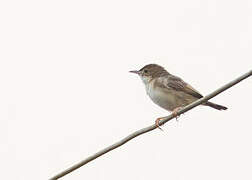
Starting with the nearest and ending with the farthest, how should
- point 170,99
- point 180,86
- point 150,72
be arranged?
1. point 170,99
2. point 180,86
3. point 150,72

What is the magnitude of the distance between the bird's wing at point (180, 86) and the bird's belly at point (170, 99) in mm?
101

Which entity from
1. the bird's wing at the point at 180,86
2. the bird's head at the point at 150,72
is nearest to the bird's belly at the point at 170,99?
the bird's wing at the point at 180,86

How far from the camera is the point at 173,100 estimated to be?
1017cm

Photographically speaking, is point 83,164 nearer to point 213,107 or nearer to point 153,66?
point 213,107

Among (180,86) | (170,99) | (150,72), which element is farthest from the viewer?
(150,72)

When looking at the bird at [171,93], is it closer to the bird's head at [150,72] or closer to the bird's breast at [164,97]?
the bird's breast at [164,97]

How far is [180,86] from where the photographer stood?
10.4 metres

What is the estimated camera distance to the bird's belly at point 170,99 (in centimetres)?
1014

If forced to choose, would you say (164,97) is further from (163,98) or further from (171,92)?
(171,92)

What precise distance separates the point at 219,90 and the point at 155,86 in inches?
210

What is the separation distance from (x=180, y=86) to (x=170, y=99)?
37cm

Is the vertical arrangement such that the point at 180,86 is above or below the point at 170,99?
above

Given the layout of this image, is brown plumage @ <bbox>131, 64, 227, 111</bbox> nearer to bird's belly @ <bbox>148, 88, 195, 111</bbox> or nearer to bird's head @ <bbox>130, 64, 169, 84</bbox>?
bird's belly @ <bbox>148, 88, 195, 111</bbox>

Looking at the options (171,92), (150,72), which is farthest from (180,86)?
(150,72)
